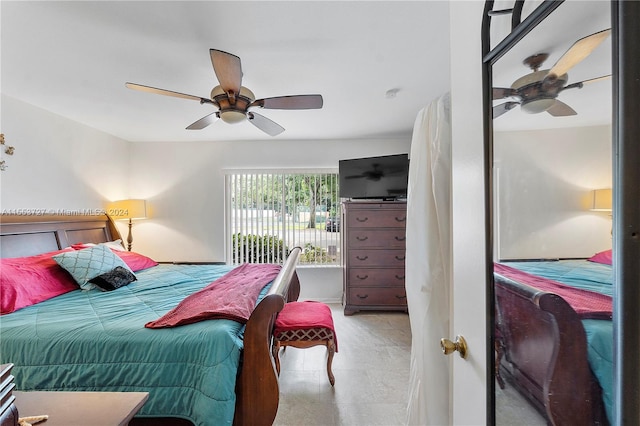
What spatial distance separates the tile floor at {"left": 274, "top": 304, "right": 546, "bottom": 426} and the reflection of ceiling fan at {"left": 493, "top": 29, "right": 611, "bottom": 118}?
6.54 feet

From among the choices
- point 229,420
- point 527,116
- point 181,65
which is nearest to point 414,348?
point 229,420

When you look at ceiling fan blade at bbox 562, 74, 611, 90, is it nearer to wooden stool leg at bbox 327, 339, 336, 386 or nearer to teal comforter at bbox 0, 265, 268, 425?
teal comforter at bbox 0, 265, 268, 425

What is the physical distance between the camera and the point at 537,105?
1.82ft

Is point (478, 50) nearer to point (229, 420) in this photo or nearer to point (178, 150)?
point (229, 420)

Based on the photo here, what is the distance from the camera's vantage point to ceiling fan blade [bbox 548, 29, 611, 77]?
0.40 metres

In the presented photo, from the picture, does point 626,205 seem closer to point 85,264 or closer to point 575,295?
point 575,295

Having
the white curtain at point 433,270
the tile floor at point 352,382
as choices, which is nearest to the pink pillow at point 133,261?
the tile floor at point 352,382

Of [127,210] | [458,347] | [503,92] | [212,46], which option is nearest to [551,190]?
[503,92]

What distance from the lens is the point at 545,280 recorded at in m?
0.55

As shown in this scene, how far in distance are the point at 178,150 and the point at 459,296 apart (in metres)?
Answer: 4.22

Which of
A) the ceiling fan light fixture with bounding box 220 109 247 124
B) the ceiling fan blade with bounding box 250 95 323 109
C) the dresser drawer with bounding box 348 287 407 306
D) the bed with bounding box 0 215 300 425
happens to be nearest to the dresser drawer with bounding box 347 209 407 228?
the dresser drawer with bounding box 348 287 407 306

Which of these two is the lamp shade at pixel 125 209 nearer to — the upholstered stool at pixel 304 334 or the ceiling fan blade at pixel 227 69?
the ceiling fan blade at pixel 227 69

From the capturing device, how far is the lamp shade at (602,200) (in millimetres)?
392

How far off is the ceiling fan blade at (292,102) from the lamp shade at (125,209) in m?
2.66
